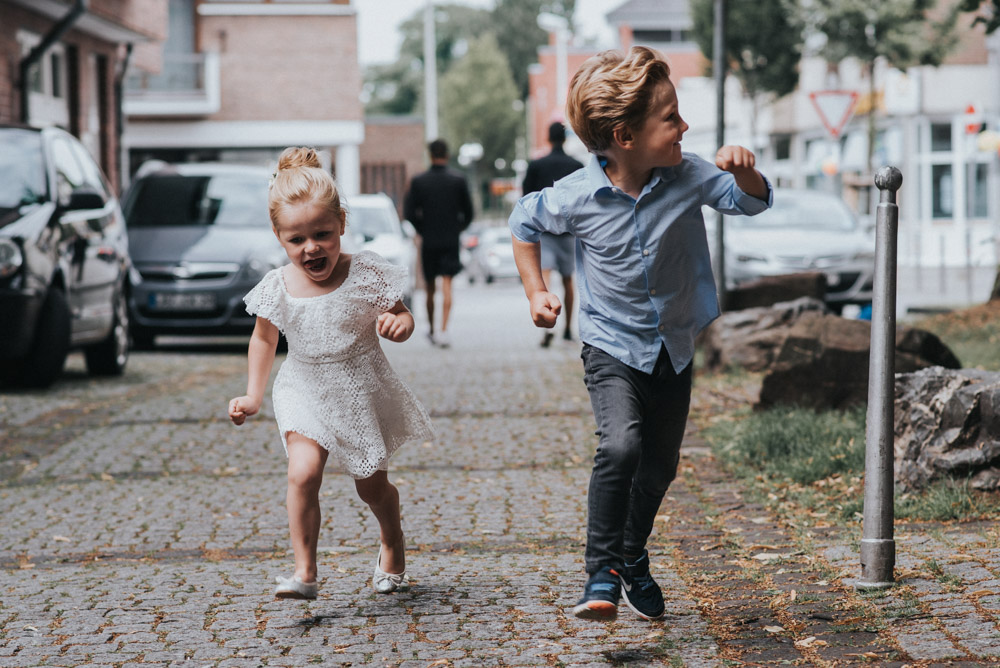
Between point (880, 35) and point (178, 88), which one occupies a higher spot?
point (880, 35)

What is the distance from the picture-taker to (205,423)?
8203 mm

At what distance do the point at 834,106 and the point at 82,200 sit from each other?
30.1ft

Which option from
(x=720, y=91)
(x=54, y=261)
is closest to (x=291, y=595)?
(x=54, y=261)

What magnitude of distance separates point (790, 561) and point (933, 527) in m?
0.65

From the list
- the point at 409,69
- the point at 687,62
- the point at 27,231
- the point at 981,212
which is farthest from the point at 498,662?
the point at 409,69

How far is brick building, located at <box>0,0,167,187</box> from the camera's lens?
18344 mm

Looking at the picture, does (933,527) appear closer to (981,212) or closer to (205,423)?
(205,423)

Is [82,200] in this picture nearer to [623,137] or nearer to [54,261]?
[54,261]

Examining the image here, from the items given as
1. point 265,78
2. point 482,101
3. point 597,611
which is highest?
point 482,101

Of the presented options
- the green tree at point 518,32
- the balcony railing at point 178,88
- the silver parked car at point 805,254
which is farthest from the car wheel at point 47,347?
the green tree at point 518,32

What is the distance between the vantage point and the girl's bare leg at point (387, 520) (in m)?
4.24

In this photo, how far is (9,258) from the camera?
9.04 metres

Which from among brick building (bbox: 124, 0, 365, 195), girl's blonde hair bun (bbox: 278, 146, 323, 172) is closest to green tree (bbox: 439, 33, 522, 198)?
brick building (bbox: 124, 0, 365, 195)

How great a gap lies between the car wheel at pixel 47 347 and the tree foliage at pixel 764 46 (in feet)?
85.6
